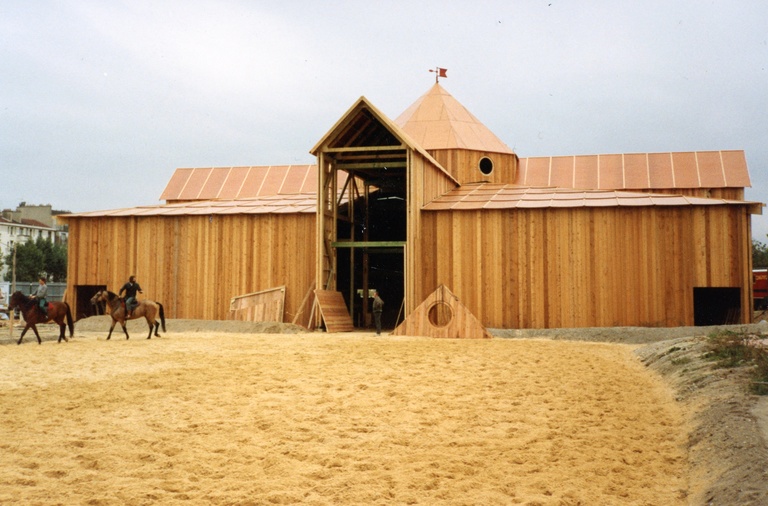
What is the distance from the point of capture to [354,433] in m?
8.54

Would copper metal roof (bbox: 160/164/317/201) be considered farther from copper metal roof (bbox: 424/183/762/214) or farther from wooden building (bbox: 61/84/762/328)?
copper metal roof (bbox: 424/183/762/214)

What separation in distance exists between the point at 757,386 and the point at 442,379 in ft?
16.4

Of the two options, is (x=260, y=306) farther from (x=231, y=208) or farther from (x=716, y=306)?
(x=716, y=306)

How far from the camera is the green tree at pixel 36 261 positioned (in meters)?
65.0

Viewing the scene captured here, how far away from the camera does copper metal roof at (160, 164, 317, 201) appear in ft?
121

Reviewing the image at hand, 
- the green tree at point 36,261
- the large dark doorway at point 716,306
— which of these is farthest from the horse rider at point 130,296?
the green tree at point 36,261

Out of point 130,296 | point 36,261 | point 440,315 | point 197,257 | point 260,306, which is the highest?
point 36,261

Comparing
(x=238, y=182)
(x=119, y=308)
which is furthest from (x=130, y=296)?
(x=238, y=182)

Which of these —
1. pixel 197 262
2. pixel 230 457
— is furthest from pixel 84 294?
pixel 230 457

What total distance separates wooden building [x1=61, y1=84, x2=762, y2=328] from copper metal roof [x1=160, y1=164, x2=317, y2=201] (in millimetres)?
4528

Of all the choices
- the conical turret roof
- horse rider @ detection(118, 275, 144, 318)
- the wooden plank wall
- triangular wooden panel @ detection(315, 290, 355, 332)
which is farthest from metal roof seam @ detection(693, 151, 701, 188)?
horse rider @ detection(118, 275, 144, 318)

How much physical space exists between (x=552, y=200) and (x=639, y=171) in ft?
44.3

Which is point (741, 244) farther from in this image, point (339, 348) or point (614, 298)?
point (339, 348)

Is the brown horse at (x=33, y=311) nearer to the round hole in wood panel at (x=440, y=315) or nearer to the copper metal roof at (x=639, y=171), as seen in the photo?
the round hole in wood panel at (x=440, y=315)
